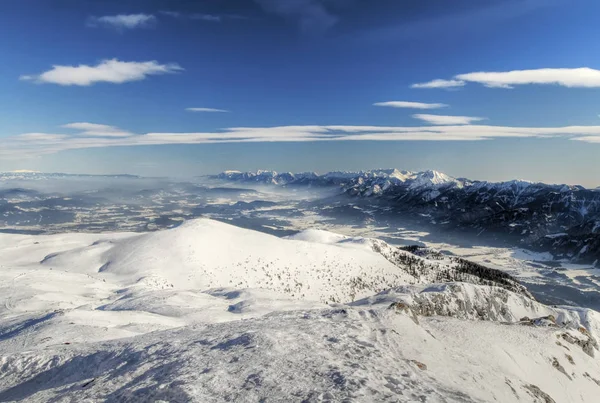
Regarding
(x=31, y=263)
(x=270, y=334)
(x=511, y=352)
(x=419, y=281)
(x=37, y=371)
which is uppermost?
(x=270, y=334)

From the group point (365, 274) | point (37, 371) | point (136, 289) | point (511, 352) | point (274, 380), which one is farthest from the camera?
point (365, 274)

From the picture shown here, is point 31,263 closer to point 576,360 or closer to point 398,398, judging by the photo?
point 398,398

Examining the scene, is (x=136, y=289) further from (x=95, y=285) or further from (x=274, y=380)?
(x=274, y=380)

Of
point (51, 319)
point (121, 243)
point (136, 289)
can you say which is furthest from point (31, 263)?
point (51, 319)

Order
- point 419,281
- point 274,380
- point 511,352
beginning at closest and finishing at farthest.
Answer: point 274,380, point 511,352, point 419,281

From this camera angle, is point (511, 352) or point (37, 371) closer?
point (37, 371)

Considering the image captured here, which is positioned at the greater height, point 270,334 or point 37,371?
point 270,334
